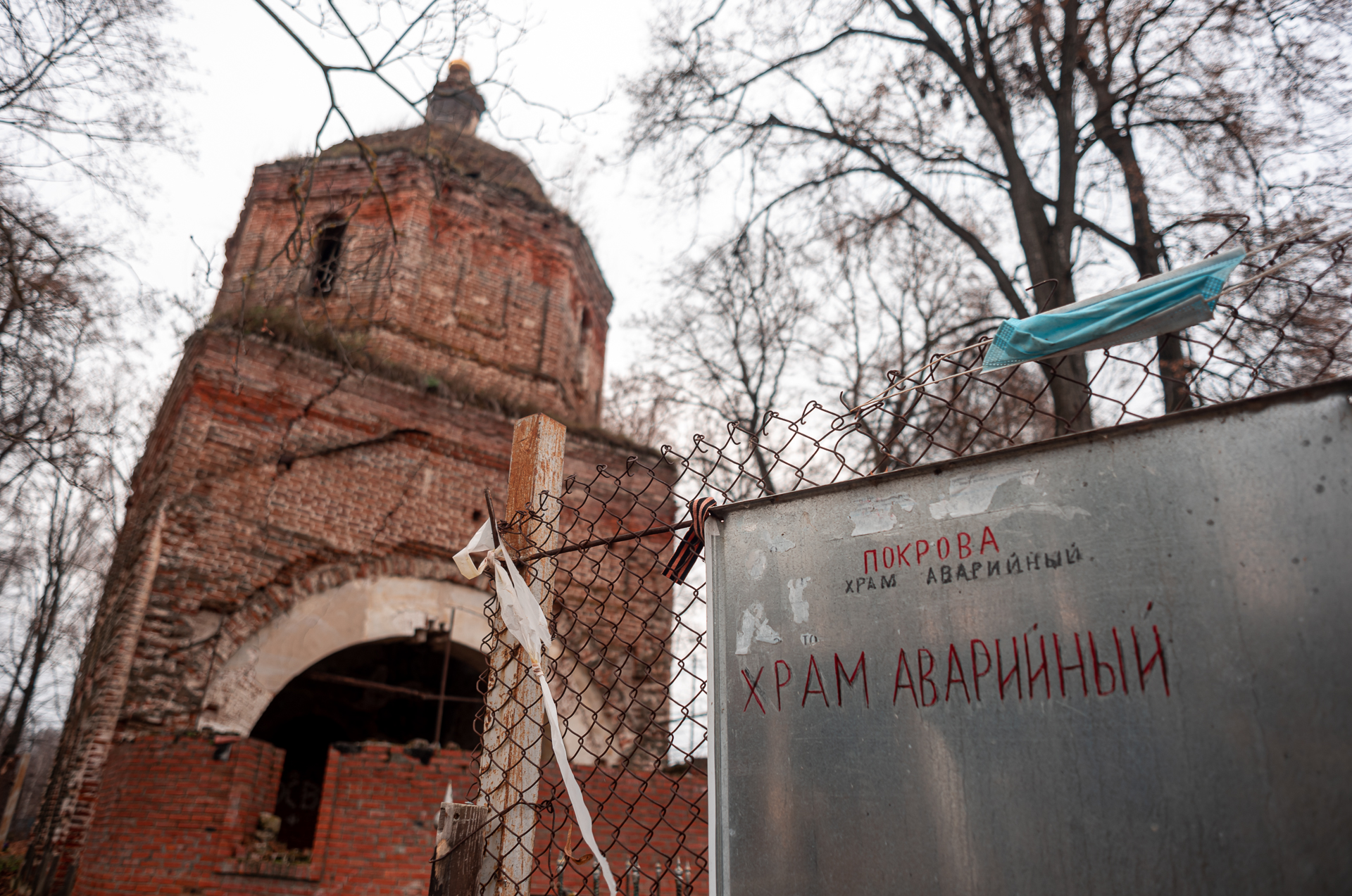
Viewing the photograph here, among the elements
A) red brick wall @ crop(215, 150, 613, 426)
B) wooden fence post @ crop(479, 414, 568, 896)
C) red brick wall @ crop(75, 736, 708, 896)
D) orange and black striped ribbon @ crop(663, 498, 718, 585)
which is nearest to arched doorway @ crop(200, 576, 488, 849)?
red brick wall @ crop(75, 736, 708, 896)

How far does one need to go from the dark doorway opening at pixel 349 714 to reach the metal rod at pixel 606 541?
9952 millimetres

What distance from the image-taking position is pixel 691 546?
2152 millimetres

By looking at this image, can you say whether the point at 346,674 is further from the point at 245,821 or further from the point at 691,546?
the point at 691,546

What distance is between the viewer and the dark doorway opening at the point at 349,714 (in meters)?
12.0

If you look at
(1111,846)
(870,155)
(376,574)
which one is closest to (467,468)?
(376,574)

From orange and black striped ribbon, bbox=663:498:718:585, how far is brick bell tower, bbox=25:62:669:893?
2.39 m

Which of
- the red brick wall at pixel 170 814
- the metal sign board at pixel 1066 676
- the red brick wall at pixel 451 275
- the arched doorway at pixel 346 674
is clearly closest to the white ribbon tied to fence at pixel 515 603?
the metal sign board at pixel 1066 676

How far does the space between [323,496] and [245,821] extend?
3.40 metres

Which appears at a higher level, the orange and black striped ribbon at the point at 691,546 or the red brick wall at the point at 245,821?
the orange and black striped ribbon at the point at 691,546

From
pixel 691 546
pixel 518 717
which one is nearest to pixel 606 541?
pixel 691 546

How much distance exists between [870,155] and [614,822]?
7732 mm

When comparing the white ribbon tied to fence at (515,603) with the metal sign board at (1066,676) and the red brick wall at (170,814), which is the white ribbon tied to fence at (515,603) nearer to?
the metal sign board at (1066,676)

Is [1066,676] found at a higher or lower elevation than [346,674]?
lower

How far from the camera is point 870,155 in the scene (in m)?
9.66
